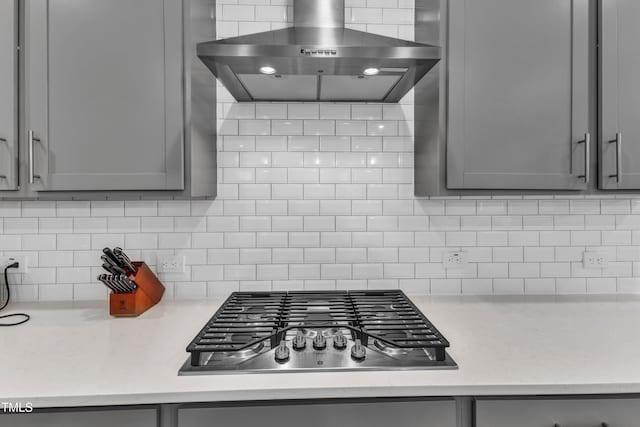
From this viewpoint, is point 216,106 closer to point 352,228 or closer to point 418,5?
point 352,228

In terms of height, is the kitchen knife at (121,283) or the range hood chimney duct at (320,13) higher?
the range hood chimney duct at (320,13)

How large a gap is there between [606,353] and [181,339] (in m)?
1.42

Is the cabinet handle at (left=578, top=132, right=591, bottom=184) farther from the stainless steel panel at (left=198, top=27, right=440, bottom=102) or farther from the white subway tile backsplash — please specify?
the stainless steel panel at (left=198, top=27, right=440, bottom=102)

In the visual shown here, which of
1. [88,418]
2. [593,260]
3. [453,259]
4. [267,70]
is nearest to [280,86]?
[267,70]

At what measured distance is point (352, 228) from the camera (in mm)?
1873

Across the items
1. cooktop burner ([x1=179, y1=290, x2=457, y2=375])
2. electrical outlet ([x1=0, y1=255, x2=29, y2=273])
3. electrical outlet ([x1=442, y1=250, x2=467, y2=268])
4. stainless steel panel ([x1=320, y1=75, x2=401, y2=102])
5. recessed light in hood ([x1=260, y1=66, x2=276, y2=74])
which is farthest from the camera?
electrical outlet ([x1=442, y1=250, x2=467, y2=268])

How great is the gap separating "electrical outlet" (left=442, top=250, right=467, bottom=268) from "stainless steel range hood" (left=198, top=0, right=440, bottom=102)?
32.4 inches

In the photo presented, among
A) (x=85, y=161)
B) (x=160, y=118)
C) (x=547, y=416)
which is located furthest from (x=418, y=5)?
(x=547, y=416)

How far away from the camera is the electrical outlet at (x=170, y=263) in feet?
5.99

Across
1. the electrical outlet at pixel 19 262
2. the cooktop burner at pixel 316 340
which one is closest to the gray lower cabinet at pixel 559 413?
the cooktop burner at pixel 316 340

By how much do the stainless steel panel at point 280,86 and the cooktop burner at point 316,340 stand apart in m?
0.93

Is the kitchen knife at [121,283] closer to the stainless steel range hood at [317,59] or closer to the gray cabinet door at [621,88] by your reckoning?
the stainless steel range hood at [317,59]

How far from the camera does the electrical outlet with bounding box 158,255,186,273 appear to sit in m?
1.83

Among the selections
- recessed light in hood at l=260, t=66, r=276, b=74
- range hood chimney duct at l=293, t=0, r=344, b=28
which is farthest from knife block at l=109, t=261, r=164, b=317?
range hood chimney duct at l=293, t=0, r=344, b=28
